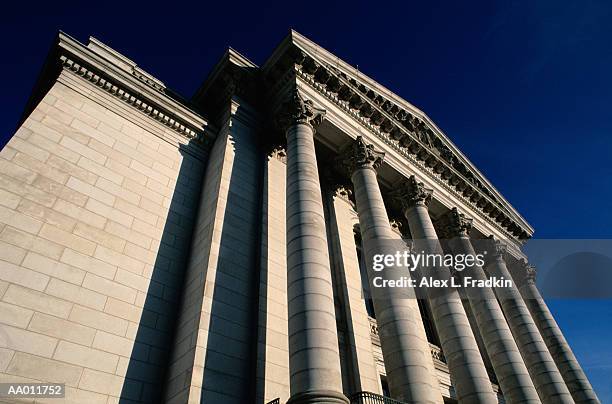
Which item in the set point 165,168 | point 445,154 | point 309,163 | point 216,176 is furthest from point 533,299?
point 165,168

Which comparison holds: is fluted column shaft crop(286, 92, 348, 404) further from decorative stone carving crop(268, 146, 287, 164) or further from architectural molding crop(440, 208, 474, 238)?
architectural molding crop(440, 208, 474, 238)

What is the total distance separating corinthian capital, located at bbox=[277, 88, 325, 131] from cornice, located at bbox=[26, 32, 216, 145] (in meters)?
3.15

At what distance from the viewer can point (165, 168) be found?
15094 millimetres

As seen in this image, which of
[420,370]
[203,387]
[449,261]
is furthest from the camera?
[449,261]

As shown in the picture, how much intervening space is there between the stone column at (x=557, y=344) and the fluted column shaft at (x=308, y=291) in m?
16.2

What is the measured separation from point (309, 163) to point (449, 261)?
35.9ft

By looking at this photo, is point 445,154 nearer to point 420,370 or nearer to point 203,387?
point 420,370

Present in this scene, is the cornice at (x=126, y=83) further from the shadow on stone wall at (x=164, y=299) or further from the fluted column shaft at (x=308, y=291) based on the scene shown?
Answer: the fluted column shaft at (x=308, y=291)

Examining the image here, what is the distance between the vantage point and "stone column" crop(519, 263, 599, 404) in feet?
64.1

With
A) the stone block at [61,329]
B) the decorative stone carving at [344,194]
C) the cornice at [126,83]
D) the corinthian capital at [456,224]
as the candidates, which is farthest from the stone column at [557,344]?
the stone block at [61,329]

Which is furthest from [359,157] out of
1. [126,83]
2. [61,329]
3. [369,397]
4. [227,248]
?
[61,329]

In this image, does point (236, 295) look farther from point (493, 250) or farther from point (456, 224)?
point (493, 250)

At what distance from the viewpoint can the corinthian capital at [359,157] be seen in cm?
1770

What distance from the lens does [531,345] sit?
1919 cm
